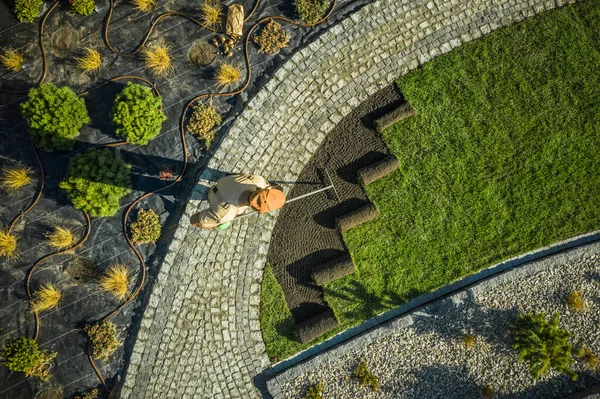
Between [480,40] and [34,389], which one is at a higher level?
[480,40]

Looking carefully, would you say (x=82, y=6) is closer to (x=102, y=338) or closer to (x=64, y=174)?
(x=64, y=174)

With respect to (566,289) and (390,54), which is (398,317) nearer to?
(566,289)

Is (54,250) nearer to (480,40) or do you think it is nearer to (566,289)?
(480,40)

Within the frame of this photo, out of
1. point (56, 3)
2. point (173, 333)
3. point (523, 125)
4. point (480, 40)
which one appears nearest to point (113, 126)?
point (56, 3)

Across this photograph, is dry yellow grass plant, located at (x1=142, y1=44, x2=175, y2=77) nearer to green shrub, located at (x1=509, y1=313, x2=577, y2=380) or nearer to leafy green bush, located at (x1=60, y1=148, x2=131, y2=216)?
leafy green bush, located at (x1=60, y1=148, x2=131, y2=216)

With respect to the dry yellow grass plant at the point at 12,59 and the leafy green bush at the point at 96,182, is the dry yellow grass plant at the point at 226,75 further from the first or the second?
the dry yellow grass plant at the point at 12,59

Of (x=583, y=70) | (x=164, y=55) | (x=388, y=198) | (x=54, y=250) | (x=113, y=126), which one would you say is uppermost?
(x=164, y=55)
